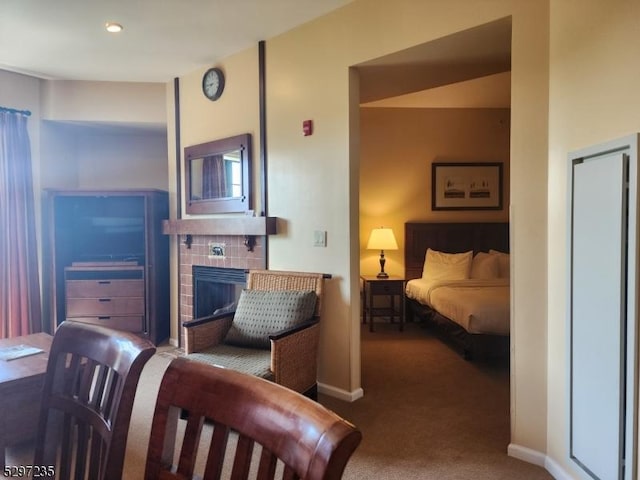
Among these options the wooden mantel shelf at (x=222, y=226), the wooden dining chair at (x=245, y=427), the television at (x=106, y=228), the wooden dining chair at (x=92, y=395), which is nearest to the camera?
the wooden dining chair at (x=245, y=427)

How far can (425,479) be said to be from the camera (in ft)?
6.70

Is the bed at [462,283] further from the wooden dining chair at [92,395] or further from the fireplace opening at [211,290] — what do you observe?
the wooden dining chair at [92,395]

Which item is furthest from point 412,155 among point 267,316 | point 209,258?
point 267,316

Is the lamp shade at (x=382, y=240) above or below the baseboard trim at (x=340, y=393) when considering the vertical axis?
above

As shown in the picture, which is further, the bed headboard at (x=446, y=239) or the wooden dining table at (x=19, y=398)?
Result: the bed headboard at (x=446, y=239)

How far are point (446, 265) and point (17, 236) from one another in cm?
461

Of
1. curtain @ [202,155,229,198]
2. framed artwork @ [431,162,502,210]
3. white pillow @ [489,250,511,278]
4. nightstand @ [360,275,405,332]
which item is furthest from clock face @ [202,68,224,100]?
white pillow @ [489,250,511,278]

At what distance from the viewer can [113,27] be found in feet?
10.0

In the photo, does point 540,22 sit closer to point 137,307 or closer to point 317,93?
point 317,93

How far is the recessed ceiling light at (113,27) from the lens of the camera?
119 inches

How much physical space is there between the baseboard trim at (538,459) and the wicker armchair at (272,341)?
1.28 m

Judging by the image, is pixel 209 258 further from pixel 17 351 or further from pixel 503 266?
pixel 503 266

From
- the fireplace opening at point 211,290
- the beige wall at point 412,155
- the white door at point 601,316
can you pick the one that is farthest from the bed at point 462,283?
the fireplace opening at point 211,290

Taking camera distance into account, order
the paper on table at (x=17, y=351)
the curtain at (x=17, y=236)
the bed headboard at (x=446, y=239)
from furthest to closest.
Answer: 1. the bed headboard at (x=446, y=239)
2. the curtain at (x=17, y=236)
3. the paper on table at (x=17, y=351)
